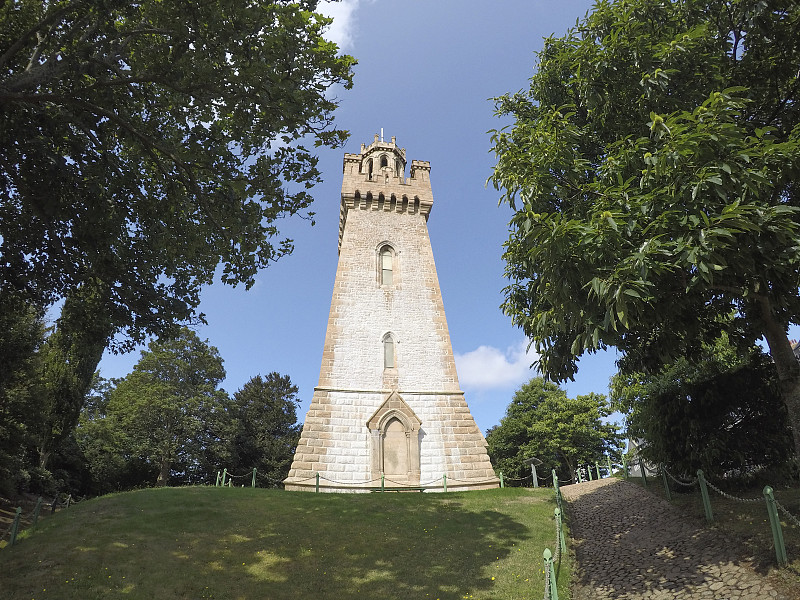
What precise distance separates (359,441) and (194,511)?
23.7 feet

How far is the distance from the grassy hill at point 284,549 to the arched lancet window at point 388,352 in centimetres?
674

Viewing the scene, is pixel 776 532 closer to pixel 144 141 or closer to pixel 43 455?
pixel 144 141

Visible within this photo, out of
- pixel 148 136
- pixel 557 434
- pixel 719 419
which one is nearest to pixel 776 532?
pixel 719 419

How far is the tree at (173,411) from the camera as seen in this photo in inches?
1329

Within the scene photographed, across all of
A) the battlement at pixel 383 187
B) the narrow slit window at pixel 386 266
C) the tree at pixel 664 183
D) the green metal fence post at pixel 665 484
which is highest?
the battlement at pixel 383 187

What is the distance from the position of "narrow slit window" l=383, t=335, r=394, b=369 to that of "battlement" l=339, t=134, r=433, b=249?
8.29 metres

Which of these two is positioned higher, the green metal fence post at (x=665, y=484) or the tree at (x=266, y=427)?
the tree at (x=266, y=427)

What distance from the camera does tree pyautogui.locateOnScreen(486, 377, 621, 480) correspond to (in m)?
38.8

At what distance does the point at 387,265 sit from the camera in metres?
25.1

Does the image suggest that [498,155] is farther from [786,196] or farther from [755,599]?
[755,599]

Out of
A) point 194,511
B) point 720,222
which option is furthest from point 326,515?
point 720,222

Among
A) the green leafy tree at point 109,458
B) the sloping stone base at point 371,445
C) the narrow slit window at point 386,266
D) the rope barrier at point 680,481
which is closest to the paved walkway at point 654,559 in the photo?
the rope barrier at point 680,481

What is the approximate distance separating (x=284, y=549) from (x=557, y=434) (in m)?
32.3

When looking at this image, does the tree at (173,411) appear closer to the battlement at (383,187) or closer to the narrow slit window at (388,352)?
the battlement at (383,187)
